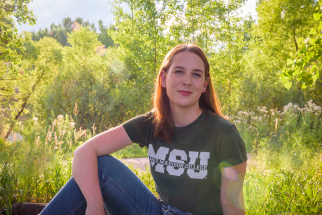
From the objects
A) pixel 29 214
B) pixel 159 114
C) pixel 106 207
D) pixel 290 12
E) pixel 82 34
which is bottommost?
pixel 29 214

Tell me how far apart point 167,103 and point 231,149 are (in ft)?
2.25

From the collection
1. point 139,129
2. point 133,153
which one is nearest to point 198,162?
point 139,129

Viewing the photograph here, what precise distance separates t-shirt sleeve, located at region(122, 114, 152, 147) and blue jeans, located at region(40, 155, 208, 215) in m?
0.24

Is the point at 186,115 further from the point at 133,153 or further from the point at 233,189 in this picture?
the point at 133,153

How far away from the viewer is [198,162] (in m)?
1.63

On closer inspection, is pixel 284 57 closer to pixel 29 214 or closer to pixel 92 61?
pixel 92 61

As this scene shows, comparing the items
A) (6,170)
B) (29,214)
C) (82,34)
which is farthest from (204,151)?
(82,34)

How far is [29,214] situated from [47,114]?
8496mm

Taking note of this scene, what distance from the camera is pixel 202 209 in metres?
1.63

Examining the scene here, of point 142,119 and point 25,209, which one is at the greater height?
point 142,119

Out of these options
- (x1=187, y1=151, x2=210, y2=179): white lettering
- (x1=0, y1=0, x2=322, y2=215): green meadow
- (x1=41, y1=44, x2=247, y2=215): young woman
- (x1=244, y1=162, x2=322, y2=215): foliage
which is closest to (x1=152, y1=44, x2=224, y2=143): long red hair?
(x1=41, y1=44, x2=247, y2=215): young woman

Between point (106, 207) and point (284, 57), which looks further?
point (284, 57)

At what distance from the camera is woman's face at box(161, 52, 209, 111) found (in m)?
1.80

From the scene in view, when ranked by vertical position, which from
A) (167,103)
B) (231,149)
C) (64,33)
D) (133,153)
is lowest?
(133,153)
